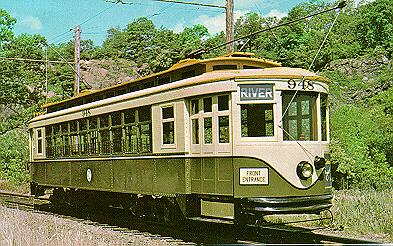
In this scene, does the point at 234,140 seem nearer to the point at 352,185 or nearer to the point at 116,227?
the point at 116,227

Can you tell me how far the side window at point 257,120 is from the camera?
10.7 meters

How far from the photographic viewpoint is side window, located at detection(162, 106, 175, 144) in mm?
11969

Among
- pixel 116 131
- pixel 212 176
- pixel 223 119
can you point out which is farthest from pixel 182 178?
pixel 116 131

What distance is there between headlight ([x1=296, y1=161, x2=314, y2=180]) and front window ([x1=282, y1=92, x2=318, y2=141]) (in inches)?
18.6

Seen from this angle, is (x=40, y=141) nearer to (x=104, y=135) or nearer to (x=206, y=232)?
(x=104, y=135)

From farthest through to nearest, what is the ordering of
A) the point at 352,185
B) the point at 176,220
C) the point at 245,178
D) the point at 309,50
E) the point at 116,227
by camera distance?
the point at 309,50 < the point at 352,185 < the point at 116,227 < the point at 176,220 < the point at 245,178

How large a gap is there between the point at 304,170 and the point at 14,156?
24.9 m

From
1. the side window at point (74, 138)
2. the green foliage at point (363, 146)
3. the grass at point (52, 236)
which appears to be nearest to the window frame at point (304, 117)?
the grass at point (52, 236)

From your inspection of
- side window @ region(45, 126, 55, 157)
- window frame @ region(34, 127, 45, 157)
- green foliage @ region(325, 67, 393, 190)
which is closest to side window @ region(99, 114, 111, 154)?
side window @ region(45, 126, 55, 157)

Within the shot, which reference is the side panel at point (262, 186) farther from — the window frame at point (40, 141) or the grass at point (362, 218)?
the window frame at point (40, 141)

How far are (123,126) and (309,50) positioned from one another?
42511 mm

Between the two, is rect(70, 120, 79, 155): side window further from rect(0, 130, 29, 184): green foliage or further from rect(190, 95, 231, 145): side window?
rect(0, 130, 29, 184): green foliage

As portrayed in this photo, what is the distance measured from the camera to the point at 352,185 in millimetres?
18297

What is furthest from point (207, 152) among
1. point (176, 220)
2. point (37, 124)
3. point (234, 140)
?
point (37, 124)
